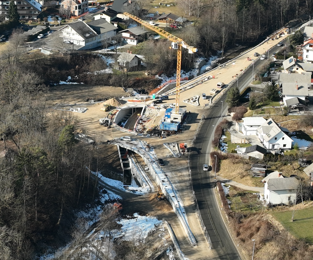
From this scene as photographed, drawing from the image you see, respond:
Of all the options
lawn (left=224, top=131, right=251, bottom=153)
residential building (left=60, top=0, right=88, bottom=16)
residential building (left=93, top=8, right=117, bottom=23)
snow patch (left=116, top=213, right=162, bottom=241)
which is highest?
residential building (left=60, top=0, right=88, bottom=16)

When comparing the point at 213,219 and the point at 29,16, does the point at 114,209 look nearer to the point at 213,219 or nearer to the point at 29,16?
the point at 213,219

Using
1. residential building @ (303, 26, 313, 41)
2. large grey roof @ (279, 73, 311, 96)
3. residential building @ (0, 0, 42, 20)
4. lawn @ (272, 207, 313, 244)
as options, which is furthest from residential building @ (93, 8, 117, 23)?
lawn @ (272, 207, 313, 244)

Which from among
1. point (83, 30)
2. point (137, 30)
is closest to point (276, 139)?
point (137, 30)

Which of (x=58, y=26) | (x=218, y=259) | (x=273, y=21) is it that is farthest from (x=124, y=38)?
(x=218, y=259)

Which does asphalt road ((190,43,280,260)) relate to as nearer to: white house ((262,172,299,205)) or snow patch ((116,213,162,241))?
snow patch ((116,213,162,241))

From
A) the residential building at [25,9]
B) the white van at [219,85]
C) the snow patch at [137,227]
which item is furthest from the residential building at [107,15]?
the snow patch at [137,227]

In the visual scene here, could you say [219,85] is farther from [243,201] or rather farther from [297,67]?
[243,201]

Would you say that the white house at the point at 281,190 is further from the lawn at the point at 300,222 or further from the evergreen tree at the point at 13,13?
the evergreen tree at the point at 13,13
